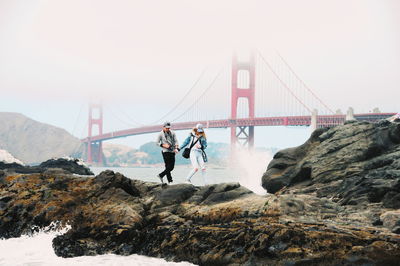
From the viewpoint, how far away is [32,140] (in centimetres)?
13825

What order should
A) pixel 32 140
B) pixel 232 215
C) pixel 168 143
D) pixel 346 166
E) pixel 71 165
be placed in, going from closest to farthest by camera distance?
pixel 232 215 < pixel 168 143 < pixel 346 166 < pixel 71 165 < pixel 32 140

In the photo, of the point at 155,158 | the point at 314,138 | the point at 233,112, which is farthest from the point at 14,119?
the point at 314,138

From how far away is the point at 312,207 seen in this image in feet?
26.3

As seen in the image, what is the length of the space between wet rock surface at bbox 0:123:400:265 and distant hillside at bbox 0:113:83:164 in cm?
11025

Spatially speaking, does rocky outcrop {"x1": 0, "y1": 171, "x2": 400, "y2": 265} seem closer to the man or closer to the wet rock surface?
the wet rock surface

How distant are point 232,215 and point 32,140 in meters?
139

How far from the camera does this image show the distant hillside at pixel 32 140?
125438 mm

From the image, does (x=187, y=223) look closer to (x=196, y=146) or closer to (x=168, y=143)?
(x=168, y=143)

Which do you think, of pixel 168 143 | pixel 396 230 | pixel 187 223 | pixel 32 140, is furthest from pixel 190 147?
Result: pixel 32 140

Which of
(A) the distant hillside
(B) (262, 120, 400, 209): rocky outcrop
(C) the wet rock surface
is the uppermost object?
(B) (262, 120, 400, 209): rocky outcrop

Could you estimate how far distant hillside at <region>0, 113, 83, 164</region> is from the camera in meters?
125

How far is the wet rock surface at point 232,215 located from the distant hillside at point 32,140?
11025 centimetres

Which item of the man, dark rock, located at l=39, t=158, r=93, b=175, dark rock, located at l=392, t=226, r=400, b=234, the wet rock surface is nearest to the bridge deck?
dark rock, located at l=39, t=158, r=93, b=175

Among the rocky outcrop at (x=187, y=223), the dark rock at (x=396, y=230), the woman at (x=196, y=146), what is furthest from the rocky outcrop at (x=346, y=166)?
the woman at (x=196, y=146)
